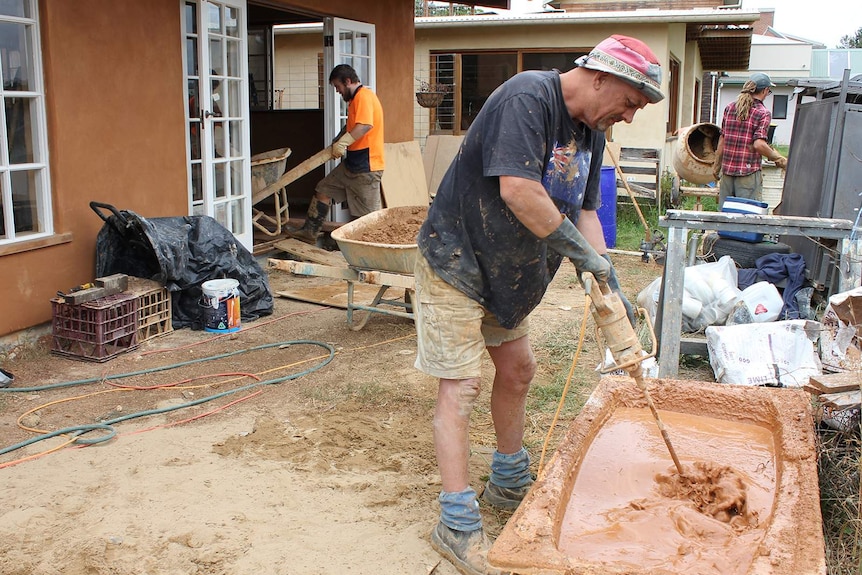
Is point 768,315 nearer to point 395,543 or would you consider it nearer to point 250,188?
point 395,543

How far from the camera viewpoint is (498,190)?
2590 mm

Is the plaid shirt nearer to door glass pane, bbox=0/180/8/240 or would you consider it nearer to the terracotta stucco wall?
the terracotta stucco wall

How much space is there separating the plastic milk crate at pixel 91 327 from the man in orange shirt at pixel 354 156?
2.99m

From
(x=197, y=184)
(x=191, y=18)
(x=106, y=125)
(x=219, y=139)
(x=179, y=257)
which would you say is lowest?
(x=179, y=257)

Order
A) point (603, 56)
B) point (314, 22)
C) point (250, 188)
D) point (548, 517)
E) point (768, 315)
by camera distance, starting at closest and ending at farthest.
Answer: point (548, 517) → point (603, 56) → point (768, 315) → point (250, 188) → point (314, 22)

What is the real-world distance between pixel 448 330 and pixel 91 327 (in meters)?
3.25

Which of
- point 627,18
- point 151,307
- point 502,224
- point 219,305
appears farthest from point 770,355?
point 627,18

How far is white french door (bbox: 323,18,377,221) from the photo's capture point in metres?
8.70

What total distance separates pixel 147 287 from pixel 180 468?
7.61ft

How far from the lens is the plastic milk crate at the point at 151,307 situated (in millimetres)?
5438

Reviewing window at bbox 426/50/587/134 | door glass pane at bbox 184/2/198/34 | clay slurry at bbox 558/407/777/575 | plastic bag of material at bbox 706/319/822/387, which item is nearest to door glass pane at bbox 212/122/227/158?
door glass pane at bbox 184/2/198/34

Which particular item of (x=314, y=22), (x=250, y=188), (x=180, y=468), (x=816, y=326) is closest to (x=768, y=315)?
(x=816, y=326)

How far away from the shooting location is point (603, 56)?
8.05 feet

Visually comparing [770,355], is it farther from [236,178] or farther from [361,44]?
[361,44]
